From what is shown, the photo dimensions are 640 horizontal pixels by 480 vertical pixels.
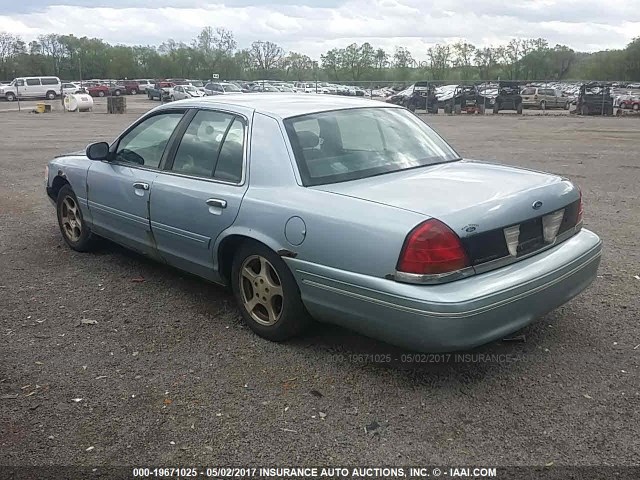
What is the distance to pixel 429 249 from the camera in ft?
10.3

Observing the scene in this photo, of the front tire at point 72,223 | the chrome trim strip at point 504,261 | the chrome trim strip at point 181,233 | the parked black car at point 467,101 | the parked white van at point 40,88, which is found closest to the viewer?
the chrome trim strip at point 504,261

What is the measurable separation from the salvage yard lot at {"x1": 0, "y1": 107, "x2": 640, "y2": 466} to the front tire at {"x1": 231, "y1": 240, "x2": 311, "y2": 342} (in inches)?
5.1

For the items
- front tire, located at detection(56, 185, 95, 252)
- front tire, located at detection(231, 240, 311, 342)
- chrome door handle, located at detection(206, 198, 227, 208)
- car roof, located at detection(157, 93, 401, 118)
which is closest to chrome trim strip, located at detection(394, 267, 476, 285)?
front tire, located at detection(231, 240, 311, 342)

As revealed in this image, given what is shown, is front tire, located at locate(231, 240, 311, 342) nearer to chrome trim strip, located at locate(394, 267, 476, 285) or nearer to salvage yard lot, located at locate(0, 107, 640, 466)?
salvage yard lot, located at locate(0, 107, 640, 466)

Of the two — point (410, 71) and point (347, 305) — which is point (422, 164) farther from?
point (410, 71)

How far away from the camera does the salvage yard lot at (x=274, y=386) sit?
9.57 ft

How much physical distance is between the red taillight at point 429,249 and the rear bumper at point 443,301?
0.31ft

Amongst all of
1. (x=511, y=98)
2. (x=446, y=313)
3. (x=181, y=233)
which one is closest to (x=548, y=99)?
(x=511, y=98)

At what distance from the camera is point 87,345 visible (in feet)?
13.2

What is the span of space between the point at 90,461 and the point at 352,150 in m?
2.42

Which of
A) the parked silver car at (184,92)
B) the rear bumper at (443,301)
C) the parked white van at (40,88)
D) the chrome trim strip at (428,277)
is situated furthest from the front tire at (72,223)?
the parked white van at (40,88)

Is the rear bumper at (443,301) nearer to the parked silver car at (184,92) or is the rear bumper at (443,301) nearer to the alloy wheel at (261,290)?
the alloy wheel at (261,290)

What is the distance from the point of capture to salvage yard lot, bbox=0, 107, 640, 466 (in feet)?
9.57

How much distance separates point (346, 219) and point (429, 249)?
0.50 metres
